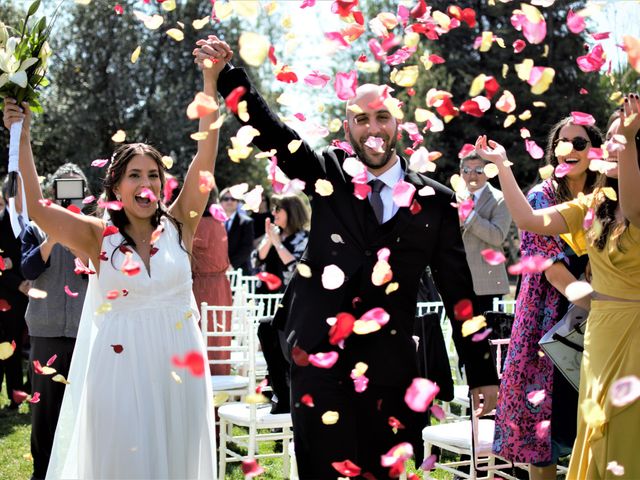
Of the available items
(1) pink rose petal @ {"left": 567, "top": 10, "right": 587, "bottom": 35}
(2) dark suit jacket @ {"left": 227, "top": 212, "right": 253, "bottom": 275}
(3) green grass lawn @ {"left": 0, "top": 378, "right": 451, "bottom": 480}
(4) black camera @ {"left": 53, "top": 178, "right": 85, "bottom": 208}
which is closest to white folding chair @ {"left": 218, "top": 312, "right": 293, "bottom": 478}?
(3) green grass lawn @ {"left": 0, "top": 378, "right": 451, "bottom": 480}

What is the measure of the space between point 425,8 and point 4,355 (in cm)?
240

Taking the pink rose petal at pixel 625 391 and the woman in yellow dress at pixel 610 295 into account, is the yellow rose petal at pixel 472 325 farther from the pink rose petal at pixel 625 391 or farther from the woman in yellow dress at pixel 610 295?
the pink rose petal at pixel 625 391

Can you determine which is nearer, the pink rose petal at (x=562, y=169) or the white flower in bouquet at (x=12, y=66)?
the white flower in bouquet at (x=12, y=66)

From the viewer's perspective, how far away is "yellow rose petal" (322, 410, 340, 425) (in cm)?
391

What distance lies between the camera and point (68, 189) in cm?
611

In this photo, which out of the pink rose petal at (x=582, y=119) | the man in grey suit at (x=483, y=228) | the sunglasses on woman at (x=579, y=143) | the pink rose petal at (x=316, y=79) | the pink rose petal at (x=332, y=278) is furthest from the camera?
the man in grey suit at (x=483, y=228)

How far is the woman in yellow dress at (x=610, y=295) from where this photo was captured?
3.64 m

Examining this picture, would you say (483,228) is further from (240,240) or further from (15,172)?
(15,172)

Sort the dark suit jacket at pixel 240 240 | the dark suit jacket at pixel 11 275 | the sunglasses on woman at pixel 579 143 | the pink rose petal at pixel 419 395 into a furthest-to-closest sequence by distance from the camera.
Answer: the dark suit jacket at pixel 240 240
the dark suit jacket at pixel 11 275
the sunglasses on woman at pixel 579 143
the pink rose petal at pixel 419 395

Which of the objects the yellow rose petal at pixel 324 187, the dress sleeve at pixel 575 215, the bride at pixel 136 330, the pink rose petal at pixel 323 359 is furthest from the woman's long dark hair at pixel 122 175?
the dress sleeve at pixel 575 215

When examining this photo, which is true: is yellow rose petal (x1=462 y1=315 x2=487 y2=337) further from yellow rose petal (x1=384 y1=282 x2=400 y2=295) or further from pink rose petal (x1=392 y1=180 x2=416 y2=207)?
pink rose petal (x1=392 y1=180 x2=416 y2=207)

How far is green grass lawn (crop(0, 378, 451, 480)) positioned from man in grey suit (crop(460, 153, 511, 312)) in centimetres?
168

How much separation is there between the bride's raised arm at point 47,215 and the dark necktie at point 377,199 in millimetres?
1218

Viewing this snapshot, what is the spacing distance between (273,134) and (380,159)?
1.55 ft
